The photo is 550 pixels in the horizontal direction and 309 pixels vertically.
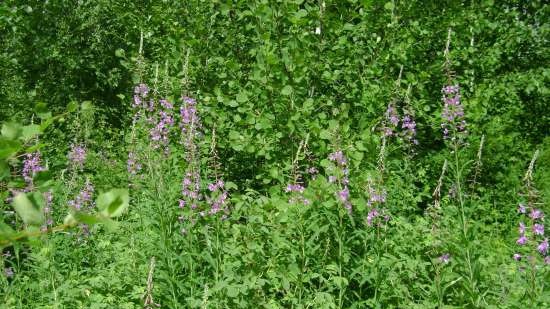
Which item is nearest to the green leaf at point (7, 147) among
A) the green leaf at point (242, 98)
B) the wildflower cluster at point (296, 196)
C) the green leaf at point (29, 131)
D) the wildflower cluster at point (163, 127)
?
the green leaf at point (29, 131)

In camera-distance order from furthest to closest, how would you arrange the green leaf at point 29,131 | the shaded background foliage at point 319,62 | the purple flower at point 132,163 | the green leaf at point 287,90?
the purple flower at point 132,163 → the shaded background foliage at point 319,62 → the green leaf at point 287,90 → the green leaf at point 29,131

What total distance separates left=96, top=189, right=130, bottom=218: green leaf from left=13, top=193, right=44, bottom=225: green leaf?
2.7 inches

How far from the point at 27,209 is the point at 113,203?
0.10 meters

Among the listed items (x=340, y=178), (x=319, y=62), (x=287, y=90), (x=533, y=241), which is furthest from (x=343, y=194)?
(x=319, y=62)

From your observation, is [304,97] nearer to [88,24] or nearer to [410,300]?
[410,300]

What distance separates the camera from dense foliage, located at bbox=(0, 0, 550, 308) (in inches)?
122

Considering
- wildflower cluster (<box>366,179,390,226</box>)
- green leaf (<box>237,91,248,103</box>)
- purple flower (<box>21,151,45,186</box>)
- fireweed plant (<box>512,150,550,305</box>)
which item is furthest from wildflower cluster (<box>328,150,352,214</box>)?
purple flower (<box>21,151,45,186</box>)

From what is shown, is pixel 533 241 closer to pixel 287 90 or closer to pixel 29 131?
pixel 287 90

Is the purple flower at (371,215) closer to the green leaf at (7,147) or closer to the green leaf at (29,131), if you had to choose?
Result: the green leaf at (29,131)

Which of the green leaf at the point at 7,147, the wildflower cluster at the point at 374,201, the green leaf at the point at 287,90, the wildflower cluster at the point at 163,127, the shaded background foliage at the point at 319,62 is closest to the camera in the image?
the green leaf at the point at 7,147

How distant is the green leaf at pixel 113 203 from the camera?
25.9 inches

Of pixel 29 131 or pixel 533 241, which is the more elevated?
pixel 29 131

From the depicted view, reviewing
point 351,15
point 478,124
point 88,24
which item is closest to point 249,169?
point 351,15

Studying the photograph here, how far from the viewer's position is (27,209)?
24.6 inches
